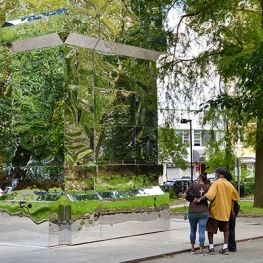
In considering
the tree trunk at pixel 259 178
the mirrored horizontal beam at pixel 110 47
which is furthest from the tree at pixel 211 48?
the mirrored horizontal beam at pixel 110 47

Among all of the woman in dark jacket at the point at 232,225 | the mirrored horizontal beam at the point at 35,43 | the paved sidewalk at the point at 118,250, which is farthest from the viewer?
the mirrored horizontal beam at the point at 35,43

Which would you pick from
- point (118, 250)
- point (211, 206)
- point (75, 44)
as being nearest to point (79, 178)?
point (118, 250)

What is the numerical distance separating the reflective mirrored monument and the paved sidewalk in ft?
1.52

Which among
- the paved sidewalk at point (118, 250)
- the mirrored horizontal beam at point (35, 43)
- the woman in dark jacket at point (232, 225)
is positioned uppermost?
the mirrored horizontal beam at point (35, 43)

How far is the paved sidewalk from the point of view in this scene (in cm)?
1305

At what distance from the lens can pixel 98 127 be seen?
653 inches

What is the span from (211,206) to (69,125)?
402cm

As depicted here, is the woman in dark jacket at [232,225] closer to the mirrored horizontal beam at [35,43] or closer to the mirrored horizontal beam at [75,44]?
the mirrored horizontal beam at [75,44]

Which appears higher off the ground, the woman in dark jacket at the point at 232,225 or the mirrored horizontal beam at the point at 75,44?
the mirrored horizontal beam at the point at 75,44

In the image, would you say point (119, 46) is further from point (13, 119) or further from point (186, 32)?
point (186, 32)

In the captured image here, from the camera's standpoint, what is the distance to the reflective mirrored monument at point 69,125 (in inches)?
608

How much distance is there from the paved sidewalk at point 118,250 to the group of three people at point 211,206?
0.59 metres

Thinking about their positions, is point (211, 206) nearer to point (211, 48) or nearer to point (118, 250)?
point (118, 250)

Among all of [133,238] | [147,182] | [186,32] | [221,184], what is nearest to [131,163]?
[147,182]
